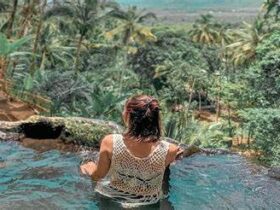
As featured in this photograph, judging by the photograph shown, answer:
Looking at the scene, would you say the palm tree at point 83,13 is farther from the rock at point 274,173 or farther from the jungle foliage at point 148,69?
the rock at point 274,173

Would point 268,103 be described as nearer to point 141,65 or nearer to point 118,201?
point 118,201

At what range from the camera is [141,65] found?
48.1m

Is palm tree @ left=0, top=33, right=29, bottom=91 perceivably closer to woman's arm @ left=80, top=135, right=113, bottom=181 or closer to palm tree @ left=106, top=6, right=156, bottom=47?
woman's arm @ left=80, top=135, right=113, bottom=181

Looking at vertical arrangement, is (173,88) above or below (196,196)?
below

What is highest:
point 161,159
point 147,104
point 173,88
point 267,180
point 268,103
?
point 147,104

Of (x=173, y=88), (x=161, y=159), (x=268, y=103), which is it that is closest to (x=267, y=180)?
(x=161, y=159)

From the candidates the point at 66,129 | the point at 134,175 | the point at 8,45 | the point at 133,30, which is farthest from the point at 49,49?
the point at 134,175

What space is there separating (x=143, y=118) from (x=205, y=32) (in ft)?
211

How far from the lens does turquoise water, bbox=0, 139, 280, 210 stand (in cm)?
586

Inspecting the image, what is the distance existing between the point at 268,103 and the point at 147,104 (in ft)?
47.2

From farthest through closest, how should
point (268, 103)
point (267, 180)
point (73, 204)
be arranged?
point (268, 103) < point (267, 180) < point (73, 204)

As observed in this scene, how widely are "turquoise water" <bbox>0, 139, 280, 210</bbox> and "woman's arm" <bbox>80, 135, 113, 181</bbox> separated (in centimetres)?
47

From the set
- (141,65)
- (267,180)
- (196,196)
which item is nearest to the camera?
(196,196)

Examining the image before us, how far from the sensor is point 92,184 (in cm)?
637
